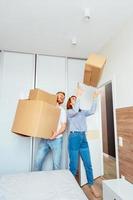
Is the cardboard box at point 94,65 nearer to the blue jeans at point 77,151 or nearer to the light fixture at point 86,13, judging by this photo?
the light fixture at point 86,13

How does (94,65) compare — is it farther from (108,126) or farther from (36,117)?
(108,126)

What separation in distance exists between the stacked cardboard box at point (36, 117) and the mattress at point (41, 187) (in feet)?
1.56

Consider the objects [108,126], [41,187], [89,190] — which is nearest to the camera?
[41,187]

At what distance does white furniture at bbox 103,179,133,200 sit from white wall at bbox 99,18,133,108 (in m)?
0.88

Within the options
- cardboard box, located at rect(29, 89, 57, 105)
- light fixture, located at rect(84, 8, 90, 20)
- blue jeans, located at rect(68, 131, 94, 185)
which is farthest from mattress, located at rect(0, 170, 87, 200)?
light fixture, located at rect(84, 8, 90, 20)

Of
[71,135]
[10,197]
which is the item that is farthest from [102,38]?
[10,197]

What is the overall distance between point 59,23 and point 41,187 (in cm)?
187

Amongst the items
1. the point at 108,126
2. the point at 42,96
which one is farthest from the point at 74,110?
the point at 108,126

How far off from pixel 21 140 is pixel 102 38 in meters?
2.08

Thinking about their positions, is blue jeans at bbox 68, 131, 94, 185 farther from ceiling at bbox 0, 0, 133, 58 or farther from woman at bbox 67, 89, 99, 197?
ceiling at bbox 0, 0, 133, 58

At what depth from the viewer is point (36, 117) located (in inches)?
80.9

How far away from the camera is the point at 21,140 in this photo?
2.95 meters

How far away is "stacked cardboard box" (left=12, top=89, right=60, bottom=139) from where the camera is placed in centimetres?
205

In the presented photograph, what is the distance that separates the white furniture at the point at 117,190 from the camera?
5.06ft
